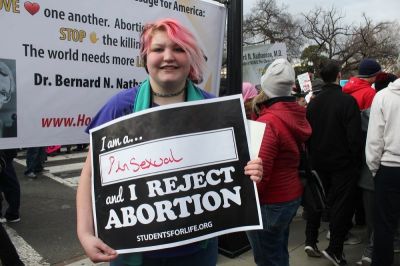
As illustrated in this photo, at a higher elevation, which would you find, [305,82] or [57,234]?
[305,82]

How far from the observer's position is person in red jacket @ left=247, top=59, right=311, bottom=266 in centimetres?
268

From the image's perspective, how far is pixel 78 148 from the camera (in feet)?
40.4

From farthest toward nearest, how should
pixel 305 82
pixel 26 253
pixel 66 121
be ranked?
pixel 305 82
pixel 26 253
pixel 66 121

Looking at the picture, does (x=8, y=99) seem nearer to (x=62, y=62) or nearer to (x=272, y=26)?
(x=62, y=62)

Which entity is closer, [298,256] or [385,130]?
[385,130]

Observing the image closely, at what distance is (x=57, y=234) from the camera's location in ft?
16.0

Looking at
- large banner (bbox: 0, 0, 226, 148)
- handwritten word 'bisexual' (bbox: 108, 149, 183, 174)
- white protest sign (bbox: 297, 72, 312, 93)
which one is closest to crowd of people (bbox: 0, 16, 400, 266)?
handwritten word 'bisexual' (bbox: 108, 149, 183, 174)

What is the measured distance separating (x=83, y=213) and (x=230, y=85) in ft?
8.40

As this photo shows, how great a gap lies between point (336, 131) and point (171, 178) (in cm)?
261

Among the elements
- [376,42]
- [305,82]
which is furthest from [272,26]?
[305,82]

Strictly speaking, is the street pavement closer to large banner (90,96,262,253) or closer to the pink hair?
large banner (90,96,262,253)

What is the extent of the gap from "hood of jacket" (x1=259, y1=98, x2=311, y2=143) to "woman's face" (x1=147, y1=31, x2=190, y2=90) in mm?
1147

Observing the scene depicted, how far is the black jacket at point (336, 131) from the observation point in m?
3.73

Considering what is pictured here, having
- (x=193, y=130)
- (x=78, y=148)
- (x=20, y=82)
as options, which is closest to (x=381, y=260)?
(x=193, y=130)
